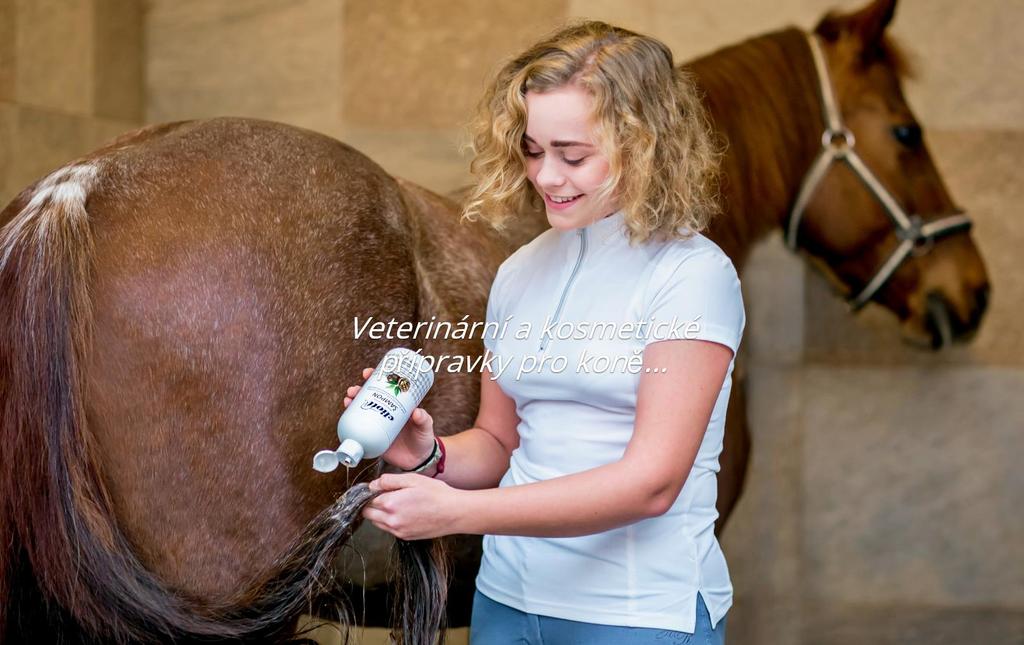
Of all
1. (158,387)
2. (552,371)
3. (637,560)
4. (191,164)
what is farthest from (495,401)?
(191,164)

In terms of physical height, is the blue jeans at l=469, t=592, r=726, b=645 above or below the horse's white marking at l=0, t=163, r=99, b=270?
below

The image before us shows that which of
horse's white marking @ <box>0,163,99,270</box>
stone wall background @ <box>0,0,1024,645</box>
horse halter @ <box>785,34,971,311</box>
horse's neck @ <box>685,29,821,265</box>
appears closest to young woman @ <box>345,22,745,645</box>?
horse's white marking @ <box>0,163,99,270</box>

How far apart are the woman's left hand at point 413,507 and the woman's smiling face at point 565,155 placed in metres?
0.36

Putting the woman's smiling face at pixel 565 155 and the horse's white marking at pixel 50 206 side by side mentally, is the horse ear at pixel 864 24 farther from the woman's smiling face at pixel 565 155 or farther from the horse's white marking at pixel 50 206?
the horse's white marking at pixel 50 206

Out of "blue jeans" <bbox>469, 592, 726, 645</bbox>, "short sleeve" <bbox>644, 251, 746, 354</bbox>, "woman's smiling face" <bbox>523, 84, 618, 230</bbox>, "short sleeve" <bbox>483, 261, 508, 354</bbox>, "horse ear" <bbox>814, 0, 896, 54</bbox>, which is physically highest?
"horse ear" <bbox>814, 0, 896, 54</bbox>

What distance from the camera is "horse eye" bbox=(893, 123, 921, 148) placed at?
99.5 inches

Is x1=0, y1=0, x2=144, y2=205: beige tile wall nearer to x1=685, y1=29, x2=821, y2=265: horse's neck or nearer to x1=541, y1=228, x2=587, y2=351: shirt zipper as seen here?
x1=685, y1=29, x2=821, y2=265: horse's neck

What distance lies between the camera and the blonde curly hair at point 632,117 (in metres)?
1.15

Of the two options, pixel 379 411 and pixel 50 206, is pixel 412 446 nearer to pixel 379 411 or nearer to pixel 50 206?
pixel 379 411

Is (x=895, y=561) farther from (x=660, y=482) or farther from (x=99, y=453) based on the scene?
(x=99, y=453)

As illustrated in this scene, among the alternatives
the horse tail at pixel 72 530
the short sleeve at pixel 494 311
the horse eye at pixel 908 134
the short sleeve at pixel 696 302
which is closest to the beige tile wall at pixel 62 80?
the horse tail at pixel 72 530

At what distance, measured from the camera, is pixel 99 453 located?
1.21m

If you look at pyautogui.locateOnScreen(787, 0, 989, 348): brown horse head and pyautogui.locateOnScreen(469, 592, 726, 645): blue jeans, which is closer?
pyautogui.locateOnScreen(469, 592, 726, 645): blue jeans

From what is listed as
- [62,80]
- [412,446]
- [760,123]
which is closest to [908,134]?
[760,123]
